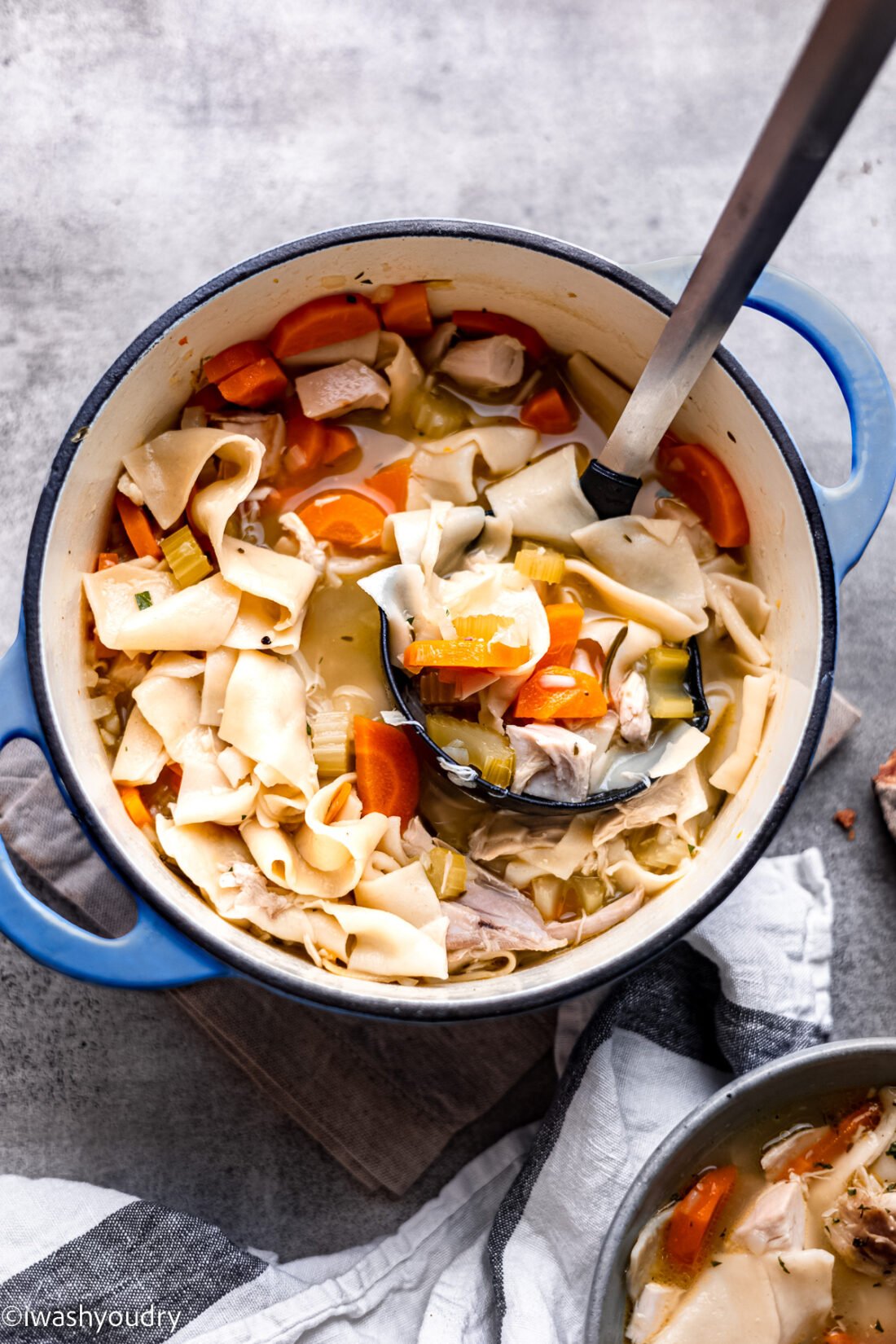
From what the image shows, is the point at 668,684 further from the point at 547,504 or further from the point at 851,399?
the point at 851,399

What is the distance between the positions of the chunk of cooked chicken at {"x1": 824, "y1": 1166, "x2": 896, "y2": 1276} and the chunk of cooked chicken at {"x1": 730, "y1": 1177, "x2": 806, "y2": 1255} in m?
0.08

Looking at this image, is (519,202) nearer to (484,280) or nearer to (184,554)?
(484,280)

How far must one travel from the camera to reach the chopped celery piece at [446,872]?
258 cm

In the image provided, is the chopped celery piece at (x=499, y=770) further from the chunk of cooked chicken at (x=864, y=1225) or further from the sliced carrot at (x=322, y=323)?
the chunk of cooked chicken at (x=864, y=1225)

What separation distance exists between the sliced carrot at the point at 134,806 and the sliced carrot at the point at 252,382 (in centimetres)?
99

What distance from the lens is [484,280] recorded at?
8.67 ft

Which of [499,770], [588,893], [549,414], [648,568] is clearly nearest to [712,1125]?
[588,893]

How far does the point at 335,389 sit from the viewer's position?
2738 millimetres

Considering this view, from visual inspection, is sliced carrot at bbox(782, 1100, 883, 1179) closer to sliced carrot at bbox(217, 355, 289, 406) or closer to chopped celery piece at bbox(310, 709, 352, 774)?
chopped celery piece at bbox(310, 709, 352, 774)

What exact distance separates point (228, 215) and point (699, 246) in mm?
1378

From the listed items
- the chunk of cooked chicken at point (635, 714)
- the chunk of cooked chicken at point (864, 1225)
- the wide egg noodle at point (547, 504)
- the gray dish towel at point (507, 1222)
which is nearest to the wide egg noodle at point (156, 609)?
the wide egg noodle at point (547, 504)

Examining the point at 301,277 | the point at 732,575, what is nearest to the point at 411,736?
the point at 732,575

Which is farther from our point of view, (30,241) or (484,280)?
(30,241)

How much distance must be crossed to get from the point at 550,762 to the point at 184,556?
1.00m
